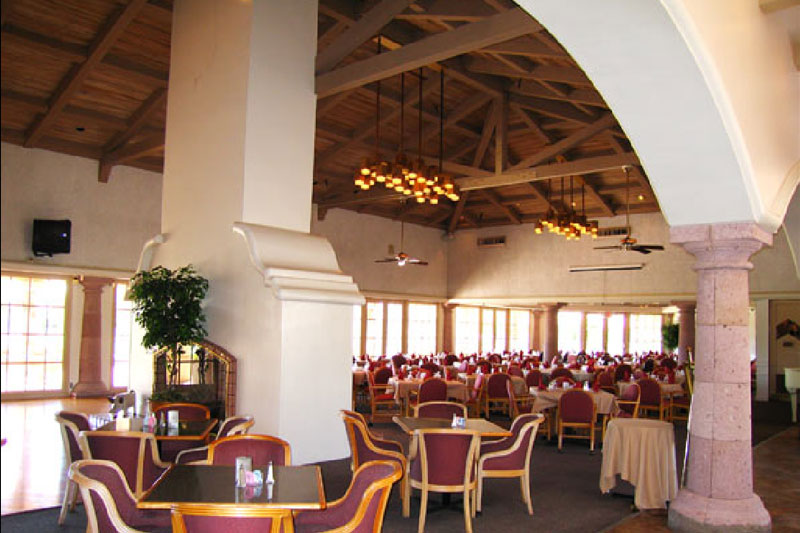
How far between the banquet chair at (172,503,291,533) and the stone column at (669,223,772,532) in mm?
3412

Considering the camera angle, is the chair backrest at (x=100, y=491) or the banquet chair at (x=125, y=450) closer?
the chair backrest at (x=100, y=491)

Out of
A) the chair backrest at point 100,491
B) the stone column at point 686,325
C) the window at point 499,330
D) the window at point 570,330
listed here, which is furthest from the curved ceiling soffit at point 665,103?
the window at point 570,330

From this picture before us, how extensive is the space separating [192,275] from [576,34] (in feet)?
18.5

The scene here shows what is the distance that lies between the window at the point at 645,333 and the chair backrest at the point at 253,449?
81.9 ft

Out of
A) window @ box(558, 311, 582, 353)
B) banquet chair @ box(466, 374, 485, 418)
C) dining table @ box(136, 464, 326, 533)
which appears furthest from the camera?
window @ box(558, 311, 582, 353)

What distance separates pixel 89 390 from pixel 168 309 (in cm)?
698

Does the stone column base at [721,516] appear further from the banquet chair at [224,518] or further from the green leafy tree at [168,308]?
the green leafy tree at [168,308]

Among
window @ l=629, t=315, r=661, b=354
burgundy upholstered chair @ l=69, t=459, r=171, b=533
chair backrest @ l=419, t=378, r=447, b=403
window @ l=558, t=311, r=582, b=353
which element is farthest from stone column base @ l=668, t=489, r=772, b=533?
window @ l=629, t=315, r=661, b=354

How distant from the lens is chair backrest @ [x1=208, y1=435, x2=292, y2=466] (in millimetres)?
4590

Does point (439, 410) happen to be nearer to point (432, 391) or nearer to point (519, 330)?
point (432, 391)

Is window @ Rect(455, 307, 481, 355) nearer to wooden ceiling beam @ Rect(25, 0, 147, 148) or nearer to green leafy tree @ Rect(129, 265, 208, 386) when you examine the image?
wooden ceiling beam @ Rect(25, 0, 147, 148)

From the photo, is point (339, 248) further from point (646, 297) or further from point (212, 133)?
point (212, 133)

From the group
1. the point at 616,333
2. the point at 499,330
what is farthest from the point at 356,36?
the point at 616,333

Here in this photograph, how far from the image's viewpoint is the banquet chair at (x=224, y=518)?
3039mm
